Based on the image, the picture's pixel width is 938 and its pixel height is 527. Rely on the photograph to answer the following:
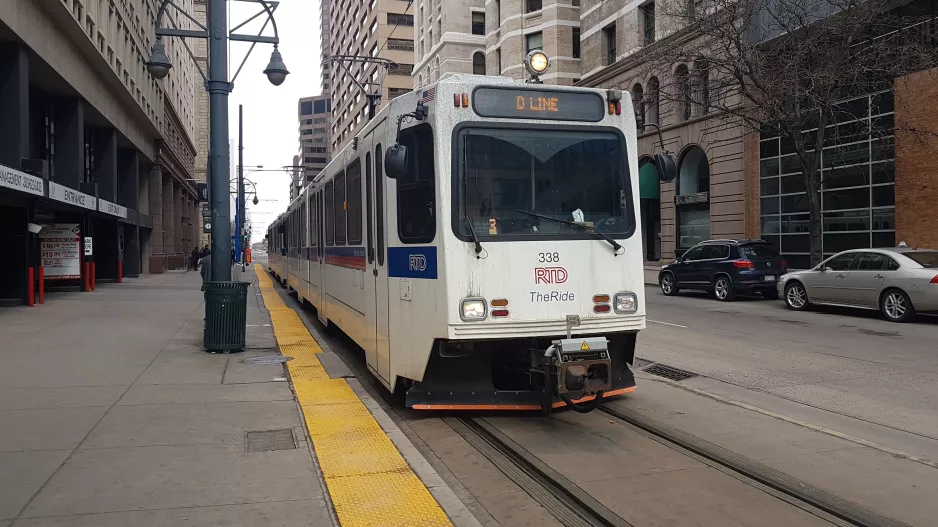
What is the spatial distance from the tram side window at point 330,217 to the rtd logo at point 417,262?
492cm

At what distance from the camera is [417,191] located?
22.0 ft

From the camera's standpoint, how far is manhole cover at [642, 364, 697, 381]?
9078mm

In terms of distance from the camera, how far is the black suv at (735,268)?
19.6m

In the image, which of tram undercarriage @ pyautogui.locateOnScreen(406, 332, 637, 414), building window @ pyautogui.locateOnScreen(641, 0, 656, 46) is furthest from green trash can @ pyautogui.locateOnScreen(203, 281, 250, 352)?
building window @ pyautogui.locateOnScreen(641, 0, 656, 46)

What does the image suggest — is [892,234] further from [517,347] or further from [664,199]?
[517,347]

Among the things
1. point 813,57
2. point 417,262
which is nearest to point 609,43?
point 813,57

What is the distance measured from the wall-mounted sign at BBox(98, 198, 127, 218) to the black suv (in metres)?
18.8

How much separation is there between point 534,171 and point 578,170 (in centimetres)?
45

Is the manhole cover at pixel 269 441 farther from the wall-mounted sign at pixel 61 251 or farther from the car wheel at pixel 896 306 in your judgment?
the wall-mounted sign at pixel 61 251

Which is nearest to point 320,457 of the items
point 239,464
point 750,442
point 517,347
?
point 239,464

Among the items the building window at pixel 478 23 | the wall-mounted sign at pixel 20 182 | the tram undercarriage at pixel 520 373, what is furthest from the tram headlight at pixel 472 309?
the building window at pixel 478 23

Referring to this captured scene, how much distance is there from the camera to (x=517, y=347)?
22.1 feet

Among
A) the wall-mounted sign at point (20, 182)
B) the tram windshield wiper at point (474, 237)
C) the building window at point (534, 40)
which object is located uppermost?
the building window at point (534, 40)

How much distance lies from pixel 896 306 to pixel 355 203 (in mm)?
11480
